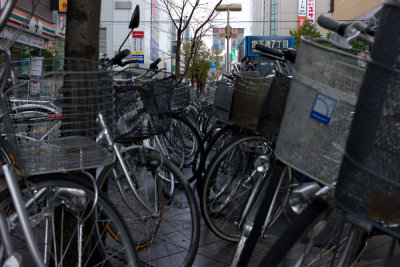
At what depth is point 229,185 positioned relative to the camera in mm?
3709

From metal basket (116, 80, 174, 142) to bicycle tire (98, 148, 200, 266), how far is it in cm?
32

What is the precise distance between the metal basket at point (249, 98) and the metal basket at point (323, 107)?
5.20 feet

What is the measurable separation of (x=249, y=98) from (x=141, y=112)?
2.78 ft

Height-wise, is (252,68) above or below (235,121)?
above

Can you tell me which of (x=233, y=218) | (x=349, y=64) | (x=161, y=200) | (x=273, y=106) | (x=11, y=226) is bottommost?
(x=233, y=218)

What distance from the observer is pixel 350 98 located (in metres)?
1.50

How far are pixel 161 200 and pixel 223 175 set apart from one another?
74 centimetres

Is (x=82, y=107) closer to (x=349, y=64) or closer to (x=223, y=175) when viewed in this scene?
(x=349, y=64)

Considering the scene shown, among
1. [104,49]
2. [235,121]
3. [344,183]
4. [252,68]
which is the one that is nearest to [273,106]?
[235,121]

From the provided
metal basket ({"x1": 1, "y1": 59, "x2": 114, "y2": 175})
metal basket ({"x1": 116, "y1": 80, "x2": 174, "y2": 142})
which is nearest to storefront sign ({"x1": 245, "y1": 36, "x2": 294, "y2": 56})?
metal basket ({"x1": 116, "y1": 80, "x2": 174, "y2": 142})

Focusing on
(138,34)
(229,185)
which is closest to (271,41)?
(229,185)

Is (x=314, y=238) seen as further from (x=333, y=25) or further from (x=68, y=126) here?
(x=68, y=126)

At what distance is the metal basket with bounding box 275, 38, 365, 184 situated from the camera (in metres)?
1.51

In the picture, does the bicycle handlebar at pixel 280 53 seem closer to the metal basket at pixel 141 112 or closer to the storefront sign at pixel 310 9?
the metal basket at pixel 141 112
